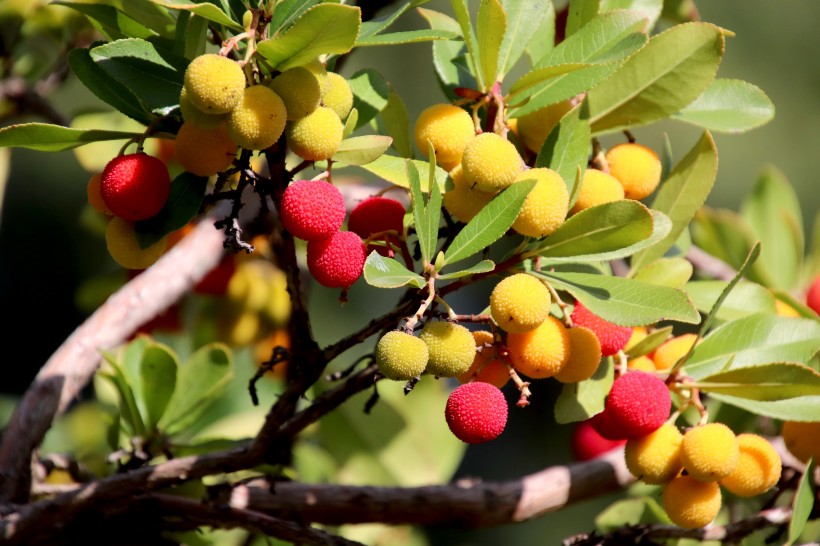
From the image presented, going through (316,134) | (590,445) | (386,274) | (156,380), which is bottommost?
Answer: (590,445)

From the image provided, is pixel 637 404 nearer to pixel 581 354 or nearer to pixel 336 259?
pixel 581 354

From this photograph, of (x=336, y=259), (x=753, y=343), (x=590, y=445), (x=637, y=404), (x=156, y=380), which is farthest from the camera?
(x=590, y=445)

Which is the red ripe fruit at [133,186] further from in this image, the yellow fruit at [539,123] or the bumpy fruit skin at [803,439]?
the bumpy fruit skin at [803,439]

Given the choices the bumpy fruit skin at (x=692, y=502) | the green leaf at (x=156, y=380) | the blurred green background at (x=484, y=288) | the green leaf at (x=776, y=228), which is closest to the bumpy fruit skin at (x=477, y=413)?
the bumpy fruit skin at (x=692, y=502)

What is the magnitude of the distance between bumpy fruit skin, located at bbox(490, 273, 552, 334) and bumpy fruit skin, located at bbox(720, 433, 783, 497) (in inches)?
12.1

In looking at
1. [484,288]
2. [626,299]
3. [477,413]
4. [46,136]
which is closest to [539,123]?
[626,299]

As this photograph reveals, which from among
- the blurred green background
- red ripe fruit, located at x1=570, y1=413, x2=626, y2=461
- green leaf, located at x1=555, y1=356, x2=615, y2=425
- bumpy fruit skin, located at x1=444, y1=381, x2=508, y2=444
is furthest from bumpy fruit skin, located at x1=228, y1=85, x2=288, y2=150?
the blurred green background

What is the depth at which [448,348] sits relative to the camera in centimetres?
74

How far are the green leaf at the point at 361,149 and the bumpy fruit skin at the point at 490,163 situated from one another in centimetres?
7

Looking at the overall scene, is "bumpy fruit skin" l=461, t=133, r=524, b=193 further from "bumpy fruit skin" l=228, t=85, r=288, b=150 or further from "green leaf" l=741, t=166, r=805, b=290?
"green leaf" l=741, t=166, r=805, b=290

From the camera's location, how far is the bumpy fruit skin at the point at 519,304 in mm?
758

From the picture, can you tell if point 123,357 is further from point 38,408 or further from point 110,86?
point 110,86

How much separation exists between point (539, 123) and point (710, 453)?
355mm

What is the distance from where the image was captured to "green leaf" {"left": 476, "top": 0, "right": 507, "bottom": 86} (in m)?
0.84
